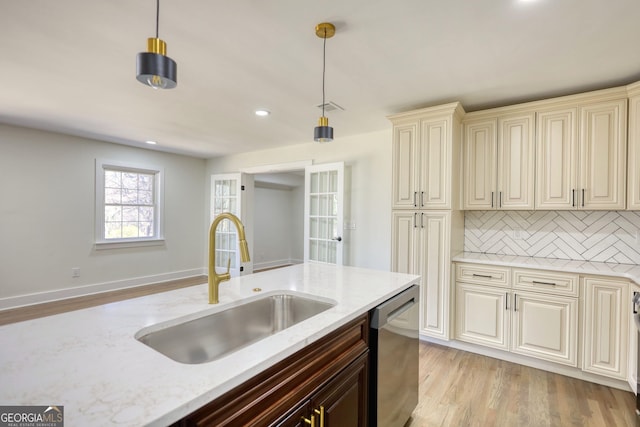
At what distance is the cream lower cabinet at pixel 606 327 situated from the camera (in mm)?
2324

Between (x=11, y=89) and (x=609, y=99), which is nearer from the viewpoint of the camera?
(x=609, y=99)

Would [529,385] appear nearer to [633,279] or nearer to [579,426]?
[579,426]

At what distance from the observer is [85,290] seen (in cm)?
471

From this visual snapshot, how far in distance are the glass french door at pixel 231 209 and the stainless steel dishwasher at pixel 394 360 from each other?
13.6 ft

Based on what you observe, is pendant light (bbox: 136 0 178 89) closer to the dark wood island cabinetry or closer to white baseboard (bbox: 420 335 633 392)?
the dark wood island cabinetry

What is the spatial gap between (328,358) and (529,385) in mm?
2231

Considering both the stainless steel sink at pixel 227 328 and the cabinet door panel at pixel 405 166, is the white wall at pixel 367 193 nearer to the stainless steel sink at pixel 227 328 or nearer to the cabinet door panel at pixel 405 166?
the cabinet door panel at pixel 405 166

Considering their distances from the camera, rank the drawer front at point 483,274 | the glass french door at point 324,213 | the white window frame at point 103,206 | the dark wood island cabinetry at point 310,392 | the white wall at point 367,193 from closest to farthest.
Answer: the dark wood island cabinetry at point 310,392
the drawer front at point 483,274
the white wall at point 367,193
the glass french door at point 324,213
the white window frame at point 103,206

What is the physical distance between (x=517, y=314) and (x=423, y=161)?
5.48 ft

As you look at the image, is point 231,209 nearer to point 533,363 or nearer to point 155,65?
point 155,65

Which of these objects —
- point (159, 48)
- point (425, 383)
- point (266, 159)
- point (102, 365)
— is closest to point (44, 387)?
point (102, 365)

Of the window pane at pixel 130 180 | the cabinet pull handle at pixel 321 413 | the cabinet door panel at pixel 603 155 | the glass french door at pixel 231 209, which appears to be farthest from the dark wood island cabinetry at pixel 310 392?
the window pane at pixel 130 180

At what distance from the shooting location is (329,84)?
2.66 meters

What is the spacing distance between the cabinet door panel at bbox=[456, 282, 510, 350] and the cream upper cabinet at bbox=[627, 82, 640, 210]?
1.23m
